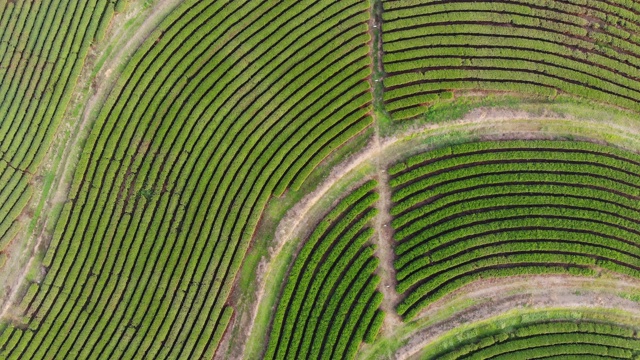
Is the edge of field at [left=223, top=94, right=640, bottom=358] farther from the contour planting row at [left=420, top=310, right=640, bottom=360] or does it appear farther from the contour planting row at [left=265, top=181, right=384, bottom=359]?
the contour planting row at [left=420, top=310, right=640, bottom=360]

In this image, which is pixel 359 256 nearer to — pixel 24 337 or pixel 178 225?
pixel 178 225

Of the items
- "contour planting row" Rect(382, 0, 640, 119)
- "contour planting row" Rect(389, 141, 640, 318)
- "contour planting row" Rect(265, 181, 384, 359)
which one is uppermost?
"contour planting row" Rect(382, 0, 640, 119)

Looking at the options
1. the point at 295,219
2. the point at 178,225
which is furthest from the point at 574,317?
the point at 178,225

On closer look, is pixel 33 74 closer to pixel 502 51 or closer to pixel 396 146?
pixel 396 146

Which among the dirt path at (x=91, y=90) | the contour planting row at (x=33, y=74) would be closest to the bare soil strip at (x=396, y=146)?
the dirt path at (x=91, y=90)

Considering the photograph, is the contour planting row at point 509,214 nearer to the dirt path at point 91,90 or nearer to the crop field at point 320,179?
the crop field at point 320,179

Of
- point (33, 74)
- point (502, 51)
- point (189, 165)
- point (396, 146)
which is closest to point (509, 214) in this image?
point (396, 146)

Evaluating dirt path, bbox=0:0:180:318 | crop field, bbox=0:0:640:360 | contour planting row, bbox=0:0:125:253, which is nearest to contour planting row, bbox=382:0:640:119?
crop field, bbox=0:0:640:360
